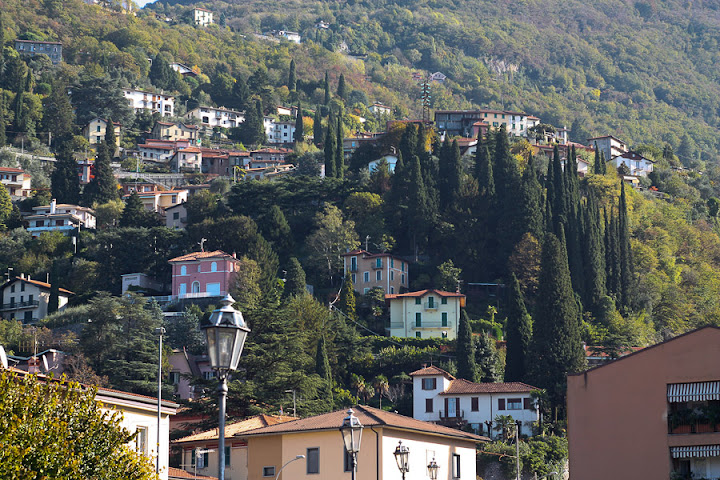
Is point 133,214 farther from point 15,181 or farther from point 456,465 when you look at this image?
point 456,465

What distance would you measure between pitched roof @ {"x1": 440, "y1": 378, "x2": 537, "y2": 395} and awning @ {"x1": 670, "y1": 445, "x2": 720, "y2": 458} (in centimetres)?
4268

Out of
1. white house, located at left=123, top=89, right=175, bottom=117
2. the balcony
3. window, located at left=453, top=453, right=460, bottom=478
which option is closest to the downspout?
window, located at left=453, top=453, right=460, bottom=478

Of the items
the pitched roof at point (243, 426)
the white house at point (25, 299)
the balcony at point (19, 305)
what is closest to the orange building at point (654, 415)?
the pitched roof at point (243, 426)

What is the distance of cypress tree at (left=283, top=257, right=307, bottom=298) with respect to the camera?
9825 centimetres

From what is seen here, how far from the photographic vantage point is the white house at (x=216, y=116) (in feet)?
616

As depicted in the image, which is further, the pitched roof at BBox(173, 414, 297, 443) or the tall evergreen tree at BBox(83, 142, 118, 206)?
the tall evergreen tree at BBox(83, 142, 118, 206)

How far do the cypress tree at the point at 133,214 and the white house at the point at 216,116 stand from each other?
65.7 metres

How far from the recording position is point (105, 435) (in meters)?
27.0

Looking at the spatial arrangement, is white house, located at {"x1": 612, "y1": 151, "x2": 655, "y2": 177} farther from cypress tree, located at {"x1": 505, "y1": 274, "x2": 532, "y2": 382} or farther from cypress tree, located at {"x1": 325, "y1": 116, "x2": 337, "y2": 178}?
cypress tree, located at {"x1": 505, "y1": 274, "x2": 532, "y2": 382}

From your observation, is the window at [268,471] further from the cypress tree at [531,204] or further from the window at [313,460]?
the cypress tree at [531,204]

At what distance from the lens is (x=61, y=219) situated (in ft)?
408

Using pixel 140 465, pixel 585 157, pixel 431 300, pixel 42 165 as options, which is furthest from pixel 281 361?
pixel 42 165

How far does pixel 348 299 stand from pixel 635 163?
60.1 metres

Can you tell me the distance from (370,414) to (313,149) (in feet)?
404
